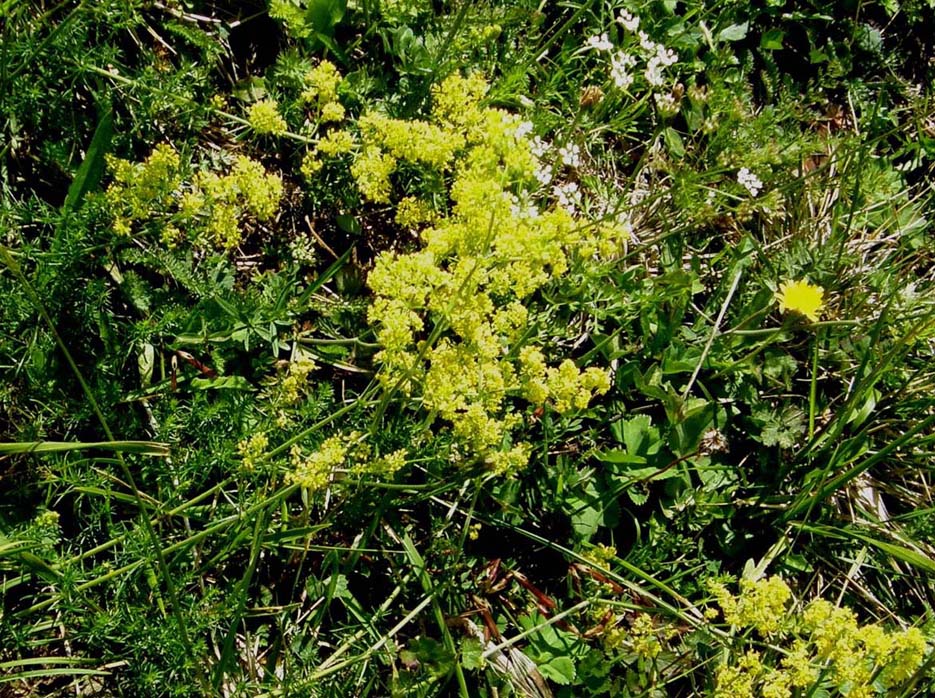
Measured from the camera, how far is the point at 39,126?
289cm

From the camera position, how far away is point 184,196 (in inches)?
106

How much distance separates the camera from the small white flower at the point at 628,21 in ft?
10.1

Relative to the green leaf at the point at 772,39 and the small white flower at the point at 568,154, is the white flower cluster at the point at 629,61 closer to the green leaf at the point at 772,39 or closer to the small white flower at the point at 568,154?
the small white flower at the point at 568,154

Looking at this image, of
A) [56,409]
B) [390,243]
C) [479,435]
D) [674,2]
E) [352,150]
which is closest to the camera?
[479,435]

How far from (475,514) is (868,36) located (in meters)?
2.77

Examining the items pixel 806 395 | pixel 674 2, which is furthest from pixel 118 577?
pixel 674 2

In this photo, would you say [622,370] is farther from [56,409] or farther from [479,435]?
[56,409]

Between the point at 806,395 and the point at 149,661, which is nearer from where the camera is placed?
the point at 149,661

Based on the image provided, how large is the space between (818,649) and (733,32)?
8.12 feet

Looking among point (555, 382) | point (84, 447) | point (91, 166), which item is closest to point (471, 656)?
point (555, 382)

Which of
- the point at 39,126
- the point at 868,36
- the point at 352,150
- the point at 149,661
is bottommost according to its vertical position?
the point at 149,661

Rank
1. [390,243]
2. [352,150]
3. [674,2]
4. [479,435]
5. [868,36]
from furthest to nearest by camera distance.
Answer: [868,36] < [674,2] < [390,243] < [352,150] < [479,435]

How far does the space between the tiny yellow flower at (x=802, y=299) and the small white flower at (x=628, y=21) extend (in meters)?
1.09

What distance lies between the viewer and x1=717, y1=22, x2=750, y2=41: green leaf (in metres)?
3.69
